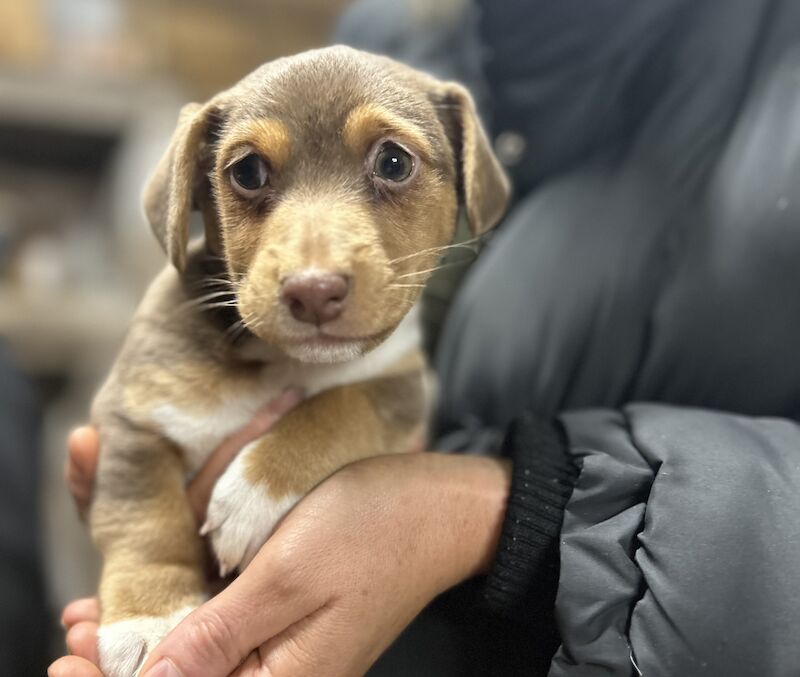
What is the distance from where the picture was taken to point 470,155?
1.49m

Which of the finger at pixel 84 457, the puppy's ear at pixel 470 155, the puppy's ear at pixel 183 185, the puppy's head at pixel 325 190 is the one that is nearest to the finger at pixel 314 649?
the puppy's head at pixel 325 190

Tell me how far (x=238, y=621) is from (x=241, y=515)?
0.19 meters

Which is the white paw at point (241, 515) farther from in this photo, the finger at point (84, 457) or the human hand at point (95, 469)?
the finger at point (84, 457)

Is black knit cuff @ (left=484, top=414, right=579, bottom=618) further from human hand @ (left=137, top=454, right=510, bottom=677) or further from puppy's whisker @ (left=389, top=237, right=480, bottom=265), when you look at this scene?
puppy's whisker @ (left=389, top=237, right=480, bottom=265)

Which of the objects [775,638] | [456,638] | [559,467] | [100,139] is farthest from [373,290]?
[100,139]

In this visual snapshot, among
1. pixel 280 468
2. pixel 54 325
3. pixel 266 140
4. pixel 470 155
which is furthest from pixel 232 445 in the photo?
pixel 54 325

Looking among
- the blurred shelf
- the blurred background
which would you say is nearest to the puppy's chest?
the blurred background

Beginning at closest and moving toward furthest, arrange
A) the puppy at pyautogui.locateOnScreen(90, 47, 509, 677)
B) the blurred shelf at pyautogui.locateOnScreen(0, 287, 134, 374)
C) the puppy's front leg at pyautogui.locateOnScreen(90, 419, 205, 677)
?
the puppy at pyautogui.locateOnScreen(90, 47, 509, 677) < the puppy's front leg at pyautogui.locateOnScreen(90, 419, 205, 677) < the blurred shelf at pyautogui.locateOnScreen(0, 287, 134, 374)

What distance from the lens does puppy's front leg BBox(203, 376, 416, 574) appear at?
1359 millimetres

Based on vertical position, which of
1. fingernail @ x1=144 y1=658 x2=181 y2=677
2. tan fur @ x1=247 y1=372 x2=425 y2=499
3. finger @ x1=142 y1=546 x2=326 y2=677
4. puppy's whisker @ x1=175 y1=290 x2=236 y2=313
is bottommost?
fingernail @ x1=144 y1=658 x2=181 y2=677

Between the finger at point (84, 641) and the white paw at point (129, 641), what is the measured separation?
3 cm

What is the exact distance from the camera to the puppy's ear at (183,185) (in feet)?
4.61

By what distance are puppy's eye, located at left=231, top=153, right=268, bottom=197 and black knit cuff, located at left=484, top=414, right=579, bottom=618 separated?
79 centimetres

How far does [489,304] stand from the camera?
2.22m
